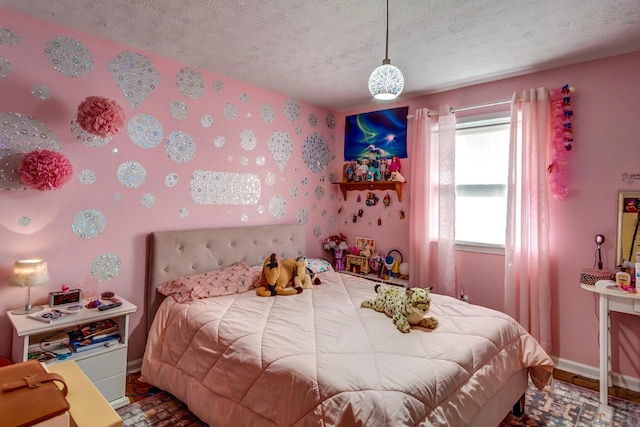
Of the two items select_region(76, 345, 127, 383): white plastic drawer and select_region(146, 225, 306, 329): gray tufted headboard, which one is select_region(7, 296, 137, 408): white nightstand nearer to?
select_region(76, 345, 127, 383): white plastic drawer

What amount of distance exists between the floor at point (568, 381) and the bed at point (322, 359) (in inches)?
4.6

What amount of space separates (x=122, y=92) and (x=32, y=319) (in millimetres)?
1687

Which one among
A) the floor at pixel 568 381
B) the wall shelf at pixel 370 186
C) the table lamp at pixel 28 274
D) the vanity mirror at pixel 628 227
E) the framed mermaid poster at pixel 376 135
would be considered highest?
the framed mermaid poster at pixel 376 135

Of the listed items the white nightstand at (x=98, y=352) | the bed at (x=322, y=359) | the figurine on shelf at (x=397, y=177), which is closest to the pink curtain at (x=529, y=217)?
the bed at (x=322, y=359)

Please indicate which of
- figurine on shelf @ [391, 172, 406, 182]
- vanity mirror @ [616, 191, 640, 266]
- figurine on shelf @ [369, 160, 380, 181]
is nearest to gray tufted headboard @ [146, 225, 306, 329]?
figurine on shelf @ [369, 160, 380, 181]

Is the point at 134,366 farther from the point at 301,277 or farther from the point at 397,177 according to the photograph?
the point at 397,177

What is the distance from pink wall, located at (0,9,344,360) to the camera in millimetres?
2195

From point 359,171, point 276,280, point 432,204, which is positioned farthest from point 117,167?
point 432,204

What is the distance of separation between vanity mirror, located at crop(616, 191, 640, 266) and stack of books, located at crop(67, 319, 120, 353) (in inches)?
148

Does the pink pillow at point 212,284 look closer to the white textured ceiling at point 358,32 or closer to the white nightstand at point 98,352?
the white nightstand at point 98,352

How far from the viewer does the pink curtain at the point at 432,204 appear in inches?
134

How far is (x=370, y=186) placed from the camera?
13.5ft

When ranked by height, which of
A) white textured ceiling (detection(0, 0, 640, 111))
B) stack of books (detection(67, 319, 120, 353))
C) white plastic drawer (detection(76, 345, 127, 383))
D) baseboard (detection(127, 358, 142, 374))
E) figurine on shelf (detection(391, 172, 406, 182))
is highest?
white textured ceiling (detection(0, 0, 640, 111))

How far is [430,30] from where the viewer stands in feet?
7.52
